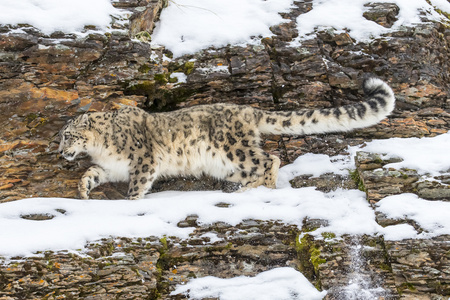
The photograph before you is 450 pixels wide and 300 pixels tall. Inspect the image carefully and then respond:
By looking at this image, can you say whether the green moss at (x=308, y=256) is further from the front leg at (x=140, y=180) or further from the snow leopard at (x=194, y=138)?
the front leg at (x=140, y=180)

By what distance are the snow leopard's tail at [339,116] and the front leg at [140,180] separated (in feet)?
5.56

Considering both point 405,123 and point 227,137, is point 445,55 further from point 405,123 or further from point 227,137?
point 227,137

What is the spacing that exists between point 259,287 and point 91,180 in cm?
337

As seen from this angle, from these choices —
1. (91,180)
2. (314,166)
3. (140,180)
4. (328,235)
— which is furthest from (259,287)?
(91,180)

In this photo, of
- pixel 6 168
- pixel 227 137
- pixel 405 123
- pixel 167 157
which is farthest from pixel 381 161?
pixel 6 168

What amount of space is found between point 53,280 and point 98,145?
2.94 meters

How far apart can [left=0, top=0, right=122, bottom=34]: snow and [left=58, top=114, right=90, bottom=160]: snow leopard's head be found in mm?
1474

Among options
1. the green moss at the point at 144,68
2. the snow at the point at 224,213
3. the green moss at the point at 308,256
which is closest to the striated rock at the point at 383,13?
the snow at the point at 224,213

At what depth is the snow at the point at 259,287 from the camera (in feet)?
13.8

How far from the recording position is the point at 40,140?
6816 millimetres

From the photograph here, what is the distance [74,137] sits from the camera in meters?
6.70

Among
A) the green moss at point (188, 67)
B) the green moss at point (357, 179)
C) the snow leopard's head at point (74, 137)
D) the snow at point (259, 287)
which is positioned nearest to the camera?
the snow at point (259, 287)

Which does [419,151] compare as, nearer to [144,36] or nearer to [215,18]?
[215,18]

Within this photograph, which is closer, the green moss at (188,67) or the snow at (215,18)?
the snow at (215,18)
